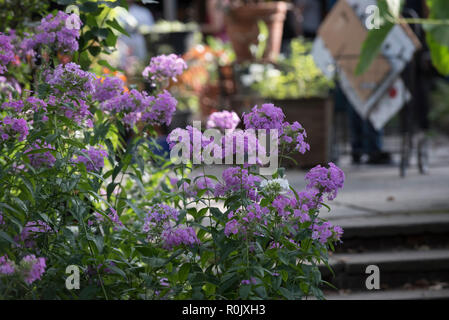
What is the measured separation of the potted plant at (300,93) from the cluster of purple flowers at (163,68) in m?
3.39

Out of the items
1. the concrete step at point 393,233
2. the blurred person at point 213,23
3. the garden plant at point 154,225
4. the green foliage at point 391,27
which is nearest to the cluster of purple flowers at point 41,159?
the garden plant at point 154,225

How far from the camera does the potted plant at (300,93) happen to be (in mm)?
7031

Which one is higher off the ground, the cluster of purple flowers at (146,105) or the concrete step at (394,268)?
the cluster of purple flowers at (146,105)

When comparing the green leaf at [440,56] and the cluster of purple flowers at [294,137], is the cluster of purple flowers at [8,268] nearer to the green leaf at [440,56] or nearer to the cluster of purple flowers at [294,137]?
the cluster of purple flowers at [294,137]

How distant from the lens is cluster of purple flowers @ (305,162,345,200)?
8.32 feet

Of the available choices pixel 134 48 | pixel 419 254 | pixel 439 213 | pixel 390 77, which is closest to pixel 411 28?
pixel 390 77

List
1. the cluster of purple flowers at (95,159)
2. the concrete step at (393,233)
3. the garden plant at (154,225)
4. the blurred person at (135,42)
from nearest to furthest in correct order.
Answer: the garden plant at (154,225) → the cluster of purple flowers at (95,159) → the concrete step at (393,233) → the blurred person at (135,42)

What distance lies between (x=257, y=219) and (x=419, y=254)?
2.27m

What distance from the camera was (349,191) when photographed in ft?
19.6

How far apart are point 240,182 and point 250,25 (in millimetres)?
6013

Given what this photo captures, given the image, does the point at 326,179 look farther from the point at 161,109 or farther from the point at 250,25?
the point at 250,25

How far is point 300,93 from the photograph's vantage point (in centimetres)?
737

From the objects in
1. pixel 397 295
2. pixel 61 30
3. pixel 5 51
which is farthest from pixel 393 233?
pixel 5 51

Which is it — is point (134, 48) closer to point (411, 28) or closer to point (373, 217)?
point (411, 28)
